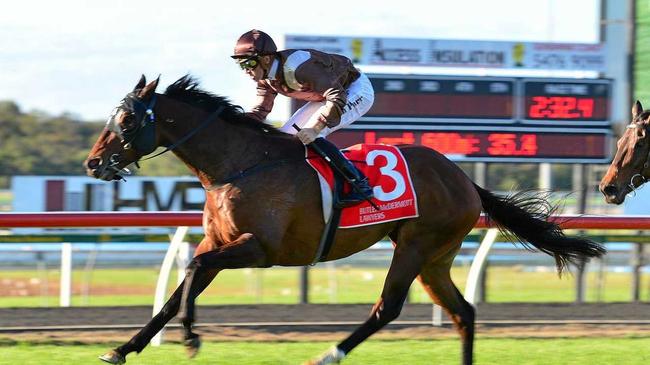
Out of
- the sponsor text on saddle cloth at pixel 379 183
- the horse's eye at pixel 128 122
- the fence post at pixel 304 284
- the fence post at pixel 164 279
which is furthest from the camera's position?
the fence post at pixel 304 284

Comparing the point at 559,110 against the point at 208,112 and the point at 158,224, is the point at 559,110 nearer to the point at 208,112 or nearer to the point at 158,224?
the point at 158,224

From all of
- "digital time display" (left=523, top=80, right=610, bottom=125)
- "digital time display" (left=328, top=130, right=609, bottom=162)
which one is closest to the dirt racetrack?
"digital time display" (left=328, top=130, right=609, bottom=162)

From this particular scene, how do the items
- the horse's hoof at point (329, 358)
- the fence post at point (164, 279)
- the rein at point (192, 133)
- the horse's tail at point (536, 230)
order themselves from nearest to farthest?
1. the horse's hoof at point (329, 358)
2. the rein at point (192, 133)
3. the horse's tail at point (536, 230)
4. the fence post at point (164, 279)

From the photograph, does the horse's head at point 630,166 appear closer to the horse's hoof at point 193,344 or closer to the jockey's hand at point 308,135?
the jockey's hand at point 308,135

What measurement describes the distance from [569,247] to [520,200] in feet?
1.19

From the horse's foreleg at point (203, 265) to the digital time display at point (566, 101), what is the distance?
569 centimetres

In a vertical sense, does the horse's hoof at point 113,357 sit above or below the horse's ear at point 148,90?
below

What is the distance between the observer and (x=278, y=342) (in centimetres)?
715

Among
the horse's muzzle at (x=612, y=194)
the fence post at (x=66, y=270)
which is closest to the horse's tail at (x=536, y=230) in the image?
the horse's muzzle at (x=612, y=194)

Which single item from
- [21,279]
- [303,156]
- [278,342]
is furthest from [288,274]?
[303,156]

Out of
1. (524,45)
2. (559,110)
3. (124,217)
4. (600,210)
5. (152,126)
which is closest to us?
(152,126)

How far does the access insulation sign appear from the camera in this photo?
10.2m

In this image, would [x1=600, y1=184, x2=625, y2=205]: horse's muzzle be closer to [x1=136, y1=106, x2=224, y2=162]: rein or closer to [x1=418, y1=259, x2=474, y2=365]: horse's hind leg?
[x1=418, y1=259, x2=474, y2=365]: horse's hind leg

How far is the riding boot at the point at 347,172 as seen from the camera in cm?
557
